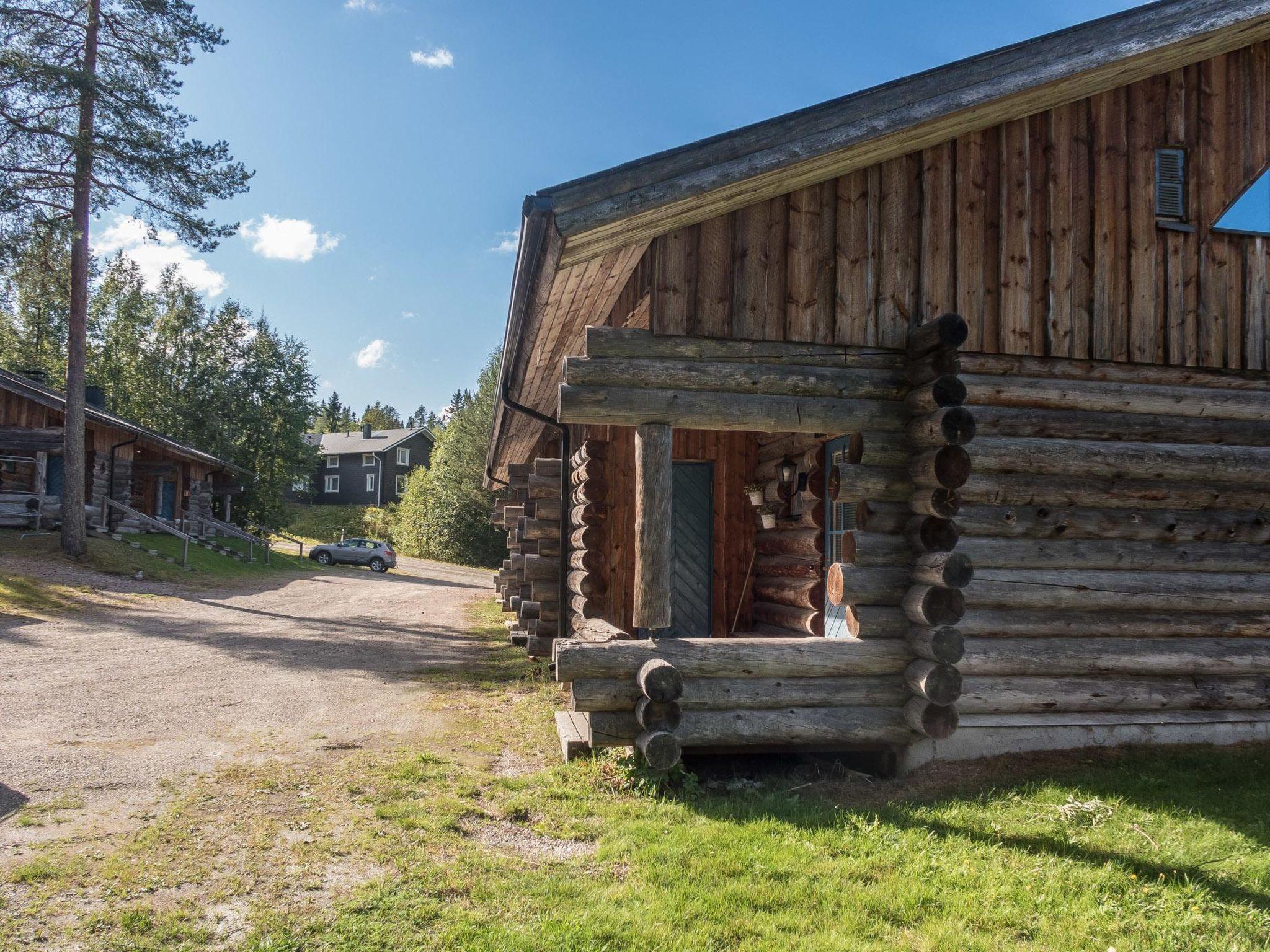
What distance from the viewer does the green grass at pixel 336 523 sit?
151 ft

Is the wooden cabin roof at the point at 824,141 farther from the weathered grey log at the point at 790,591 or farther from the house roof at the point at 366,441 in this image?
the house roof at the point at 366,441

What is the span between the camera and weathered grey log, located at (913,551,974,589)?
5840 millimetres

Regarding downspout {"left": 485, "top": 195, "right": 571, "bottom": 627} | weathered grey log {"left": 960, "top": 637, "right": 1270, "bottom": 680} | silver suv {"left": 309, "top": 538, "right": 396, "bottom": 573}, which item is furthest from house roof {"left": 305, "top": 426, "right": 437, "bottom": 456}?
weathered grey log {"left": 960, "top": 637, "right": 1270, "bottom": 680}

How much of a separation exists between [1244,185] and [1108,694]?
15.1 feet

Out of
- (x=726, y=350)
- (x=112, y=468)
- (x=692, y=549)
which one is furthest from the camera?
(x=112, y=468)

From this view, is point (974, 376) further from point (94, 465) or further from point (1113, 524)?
point (94, 465)

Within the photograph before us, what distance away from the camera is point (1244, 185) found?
708cm

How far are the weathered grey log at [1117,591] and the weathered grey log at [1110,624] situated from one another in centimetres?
6

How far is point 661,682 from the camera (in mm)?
5520

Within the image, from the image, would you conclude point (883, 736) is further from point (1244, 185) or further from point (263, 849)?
point (1244, 185)

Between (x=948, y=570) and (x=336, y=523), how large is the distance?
48576mm

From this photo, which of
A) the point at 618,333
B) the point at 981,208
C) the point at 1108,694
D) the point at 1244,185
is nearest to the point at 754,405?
the point at 618,333

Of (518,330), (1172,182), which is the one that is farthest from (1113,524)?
(518,330)

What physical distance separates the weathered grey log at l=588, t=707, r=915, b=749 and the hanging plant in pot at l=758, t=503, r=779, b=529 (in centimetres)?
338
